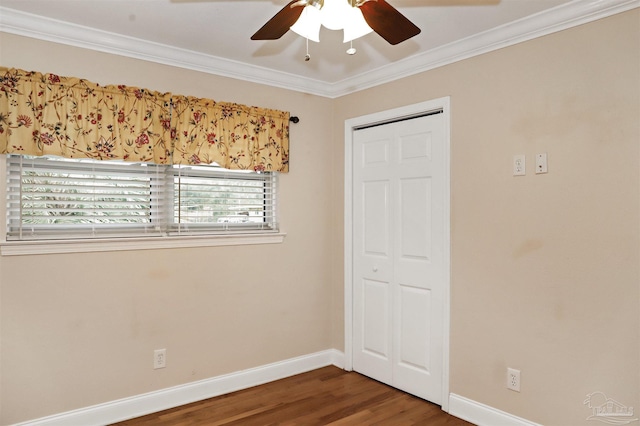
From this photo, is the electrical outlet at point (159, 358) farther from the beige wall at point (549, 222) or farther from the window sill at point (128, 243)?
the beige wall at point (549, 222)

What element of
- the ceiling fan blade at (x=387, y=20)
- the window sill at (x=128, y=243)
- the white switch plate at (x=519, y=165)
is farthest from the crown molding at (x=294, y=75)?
the window sill at (x=128, y=243)

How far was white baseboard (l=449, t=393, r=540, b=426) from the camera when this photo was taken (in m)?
2.67

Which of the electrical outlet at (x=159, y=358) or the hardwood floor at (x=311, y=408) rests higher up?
the electrical outlet at (x=159, y=358)

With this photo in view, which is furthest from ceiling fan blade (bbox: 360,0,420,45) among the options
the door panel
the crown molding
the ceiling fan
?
the door panel

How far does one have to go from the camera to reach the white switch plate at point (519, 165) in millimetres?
2629

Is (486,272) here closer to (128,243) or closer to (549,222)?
(549,222)

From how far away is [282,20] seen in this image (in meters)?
1.81

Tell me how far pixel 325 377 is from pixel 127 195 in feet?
7.06

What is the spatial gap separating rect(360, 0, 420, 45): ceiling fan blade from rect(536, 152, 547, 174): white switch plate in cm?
119

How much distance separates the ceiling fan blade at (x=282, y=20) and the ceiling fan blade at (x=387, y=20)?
260mm

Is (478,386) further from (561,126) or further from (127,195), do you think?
(127,195)

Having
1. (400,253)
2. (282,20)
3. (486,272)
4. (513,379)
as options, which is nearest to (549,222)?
(486,272)

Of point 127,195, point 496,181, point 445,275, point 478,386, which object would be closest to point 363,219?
point 445,275

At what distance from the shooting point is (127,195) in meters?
2.93
